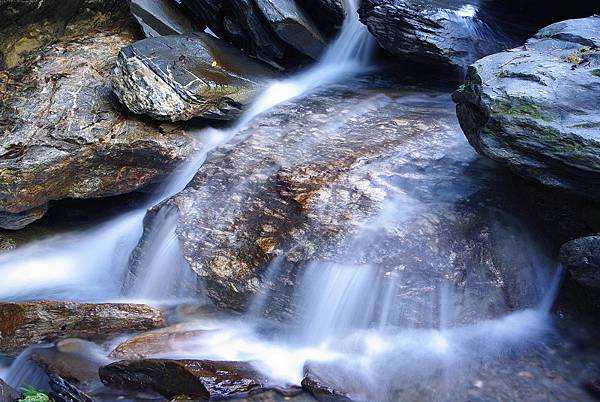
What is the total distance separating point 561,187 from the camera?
492 cm

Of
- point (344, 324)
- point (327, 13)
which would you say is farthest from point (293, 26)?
point (344, 324)

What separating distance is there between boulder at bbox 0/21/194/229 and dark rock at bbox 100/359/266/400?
9.95 feet

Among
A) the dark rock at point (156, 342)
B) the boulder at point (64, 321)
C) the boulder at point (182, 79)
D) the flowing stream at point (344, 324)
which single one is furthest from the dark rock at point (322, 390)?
the boulder at point (182, 79)

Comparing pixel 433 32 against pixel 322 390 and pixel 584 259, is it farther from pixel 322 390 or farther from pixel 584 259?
pixel 322 390

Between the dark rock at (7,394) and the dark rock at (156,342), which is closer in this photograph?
the dark rock at (7,394)

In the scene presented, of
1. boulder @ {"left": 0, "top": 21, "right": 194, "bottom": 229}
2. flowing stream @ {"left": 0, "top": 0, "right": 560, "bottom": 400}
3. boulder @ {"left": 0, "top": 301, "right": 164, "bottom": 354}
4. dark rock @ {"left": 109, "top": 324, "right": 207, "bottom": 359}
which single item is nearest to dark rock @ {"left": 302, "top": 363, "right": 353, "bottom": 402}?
flowing stream @ {"left": 0, "top": 0, "right": 560, "bottom": 400}

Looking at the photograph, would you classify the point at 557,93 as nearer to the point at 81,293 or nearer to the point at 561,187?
the point at 561,187

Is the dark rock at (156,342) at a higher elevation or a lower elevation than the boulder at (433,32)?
lower

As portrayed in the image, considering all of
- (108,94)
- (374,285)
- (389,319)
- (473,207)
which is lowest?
(389,319)

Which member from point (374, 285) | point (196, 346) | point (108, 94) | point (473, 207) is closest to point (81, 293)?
point (196, 346)

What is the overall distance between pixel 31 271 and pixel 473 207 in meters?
5.09

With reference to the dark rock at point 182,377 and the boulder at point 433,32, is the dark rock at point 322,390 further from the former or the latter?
the boulder at point 433,32

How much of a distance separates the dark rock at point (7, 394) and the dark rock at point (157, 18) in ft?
18.3

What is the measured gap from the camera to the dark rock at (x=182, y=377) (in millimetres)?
4496
